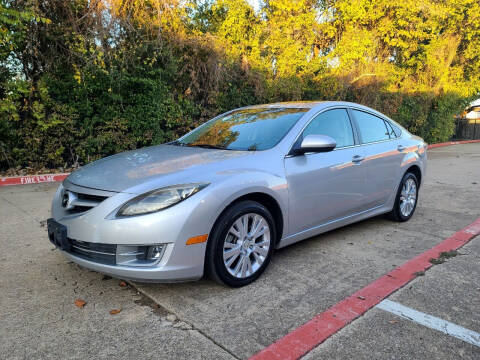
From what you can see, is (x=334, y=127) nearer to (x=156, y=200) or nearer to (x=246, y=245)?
(x=246, y=245)

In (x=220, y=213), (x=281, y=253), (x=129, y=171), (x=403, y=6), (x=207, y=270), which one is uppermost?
(x=403, y=6)

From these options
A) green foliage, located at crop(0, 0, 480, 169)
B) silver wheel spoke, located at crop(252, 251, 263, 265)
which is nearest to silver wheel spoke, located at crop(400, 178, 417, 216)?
silver wheel spoke, located at crop(252, 251, 263, 265)

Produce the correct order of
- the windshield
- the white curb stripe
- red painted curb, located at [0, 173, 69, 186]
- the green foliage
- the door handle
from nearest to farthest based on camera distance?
1. the white curb stripe
2. the windshield
3. the door handle
4. red painted curb, located at [0, 173, 69, 186]
5. the green foliage

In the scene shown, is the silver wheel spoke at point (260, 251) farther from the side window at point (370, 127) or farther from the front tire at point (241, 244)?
the side window at point (370, 127)

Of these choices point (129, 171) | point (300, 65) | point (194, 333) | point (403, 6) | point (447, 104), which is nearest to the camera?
point (194, 333)

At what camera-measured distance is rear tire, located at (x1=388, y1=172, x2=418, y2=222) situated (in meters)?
4.89

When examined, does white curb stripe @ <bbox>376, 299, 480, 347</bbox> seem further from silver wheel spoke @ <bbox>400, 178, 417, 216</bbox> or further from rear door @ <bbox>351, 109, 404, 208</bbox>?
silver wheel spoke @ <bbox>400, 178, 417, 216</bbox>

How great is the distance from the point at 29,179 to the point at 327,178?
6.35m

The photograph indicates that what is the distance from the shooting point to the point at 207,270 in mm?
2904

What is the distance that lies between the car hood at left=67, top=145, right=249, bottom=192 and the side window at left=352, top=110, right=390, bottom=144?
1.73 meters

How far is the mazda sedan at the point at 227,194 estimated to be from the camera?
2.66 m

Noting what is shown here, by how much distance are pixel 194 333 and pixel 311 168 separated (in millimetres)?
1847

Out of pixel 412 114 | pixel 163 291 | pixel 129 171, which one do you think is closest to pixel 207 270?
pixel 163 291

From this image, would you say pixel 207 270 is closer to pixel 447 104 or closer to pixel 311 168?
pixel 311 168
